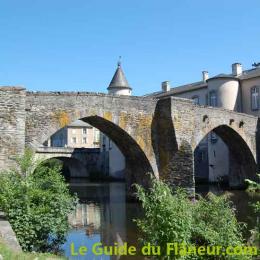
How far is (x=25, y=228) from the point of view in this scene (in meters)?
8.02

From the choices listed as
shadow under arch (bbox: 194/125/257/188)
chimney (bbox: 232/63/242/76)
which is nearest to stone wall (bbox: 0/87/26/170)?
shadow under arch (bbox: 194/125/257/188)

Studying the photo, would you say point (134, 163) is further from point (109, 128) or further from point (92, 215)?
point (92, 215)

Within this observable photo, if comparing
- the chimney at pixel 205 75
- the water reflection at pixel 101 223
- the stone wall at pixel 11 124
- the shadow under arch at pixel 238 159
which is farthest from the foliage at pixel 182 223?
the chimney at pixel 205 75

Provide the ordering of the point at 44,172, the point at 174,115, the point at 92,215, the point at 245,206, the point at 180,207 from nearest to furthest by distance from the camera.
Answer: the point at 180,207, the point at 44,172, the point at 92,215, the point at 245,206, the point at 174,115

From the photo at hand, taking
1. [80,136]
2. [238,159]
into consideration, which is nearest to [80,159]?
[238,159]

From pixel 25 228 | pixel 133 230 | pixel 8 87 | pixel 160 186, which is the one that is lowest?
pixel 133 230

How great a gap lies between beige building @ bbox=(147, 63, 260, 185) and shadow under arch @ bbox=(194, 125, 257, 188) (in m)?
2.48

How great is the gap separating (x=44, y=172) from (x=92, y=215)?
6217 mm

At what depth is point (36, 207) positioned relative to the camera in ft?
27.6

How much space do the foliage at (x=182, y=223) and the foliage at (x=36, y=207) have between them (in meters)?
1.86

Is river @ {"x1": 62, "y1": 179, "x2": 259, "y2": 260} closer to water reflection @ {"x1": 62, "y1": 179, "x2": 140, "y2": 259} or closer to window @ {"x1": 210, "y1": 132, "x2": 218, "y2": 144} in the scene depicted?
water reflection @ {"x1": 62, "y1": 179, "x2": 140, "y2": 259}

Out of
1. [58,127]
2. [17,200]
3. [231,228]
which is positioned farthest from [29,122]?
[231,228]

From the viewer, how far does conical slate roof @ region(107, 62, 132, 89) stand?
124ft

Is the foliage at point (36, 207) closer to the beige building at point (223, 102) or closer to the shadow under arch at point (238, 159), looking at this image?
the shadow under arch at point (238, 159)
